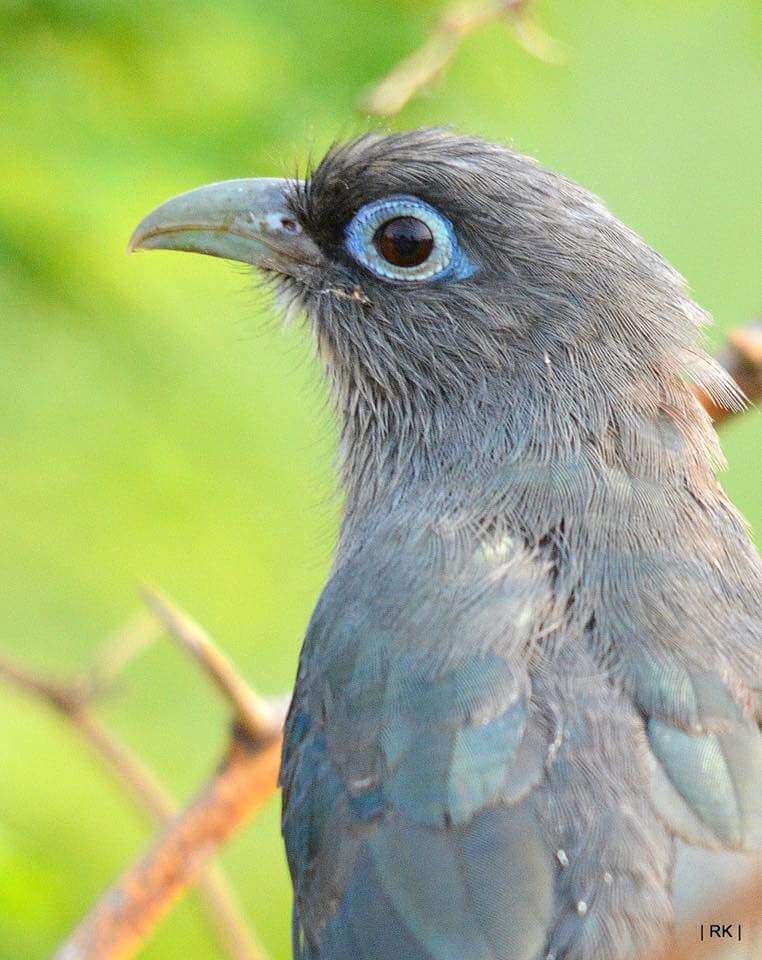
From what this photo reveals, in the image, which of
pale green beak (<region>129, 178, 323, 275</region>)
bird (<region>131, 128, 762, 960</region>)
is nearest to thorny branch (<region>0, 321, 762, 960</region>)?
bird (<region>131, 128, 762, 960</region>)

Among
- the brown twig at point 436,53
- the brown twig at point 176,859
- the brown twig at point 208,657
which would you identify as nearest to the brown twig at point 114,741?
the brown twig at point 176,859

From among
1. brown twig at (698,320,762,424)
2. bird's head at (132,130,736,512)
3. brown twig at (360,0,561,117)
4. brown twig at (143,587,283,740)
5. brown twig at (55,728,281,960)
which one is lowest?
brown twig at (55,728,281,960)

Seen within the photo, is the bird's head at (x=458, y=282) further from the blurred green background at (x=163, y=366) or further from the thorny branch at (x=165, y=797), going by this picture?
the thorny branch at (x=165, y=797)

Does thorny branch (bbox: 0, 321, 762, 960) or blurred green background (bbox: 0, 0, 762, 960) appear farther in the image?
blurred green background (bbox: 0, 0, 762, 960)

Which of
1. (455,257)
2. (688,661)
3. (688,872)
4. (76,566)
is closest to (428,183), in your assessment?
(455,257)

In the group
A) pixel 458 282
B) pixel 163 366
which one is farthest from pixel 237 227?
pixel 163 366

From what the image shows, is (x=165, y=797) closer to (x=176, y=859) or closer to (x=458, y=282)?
(x=176, y=859)

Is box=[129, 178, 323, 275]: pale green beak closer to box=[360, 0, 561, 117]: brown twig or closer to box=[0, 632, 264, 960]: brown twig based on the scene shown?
box=[360, 0, 561, 117]: brown twig

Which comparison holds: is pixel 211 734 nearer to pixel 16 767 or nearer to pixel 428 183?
pixel 16 767
